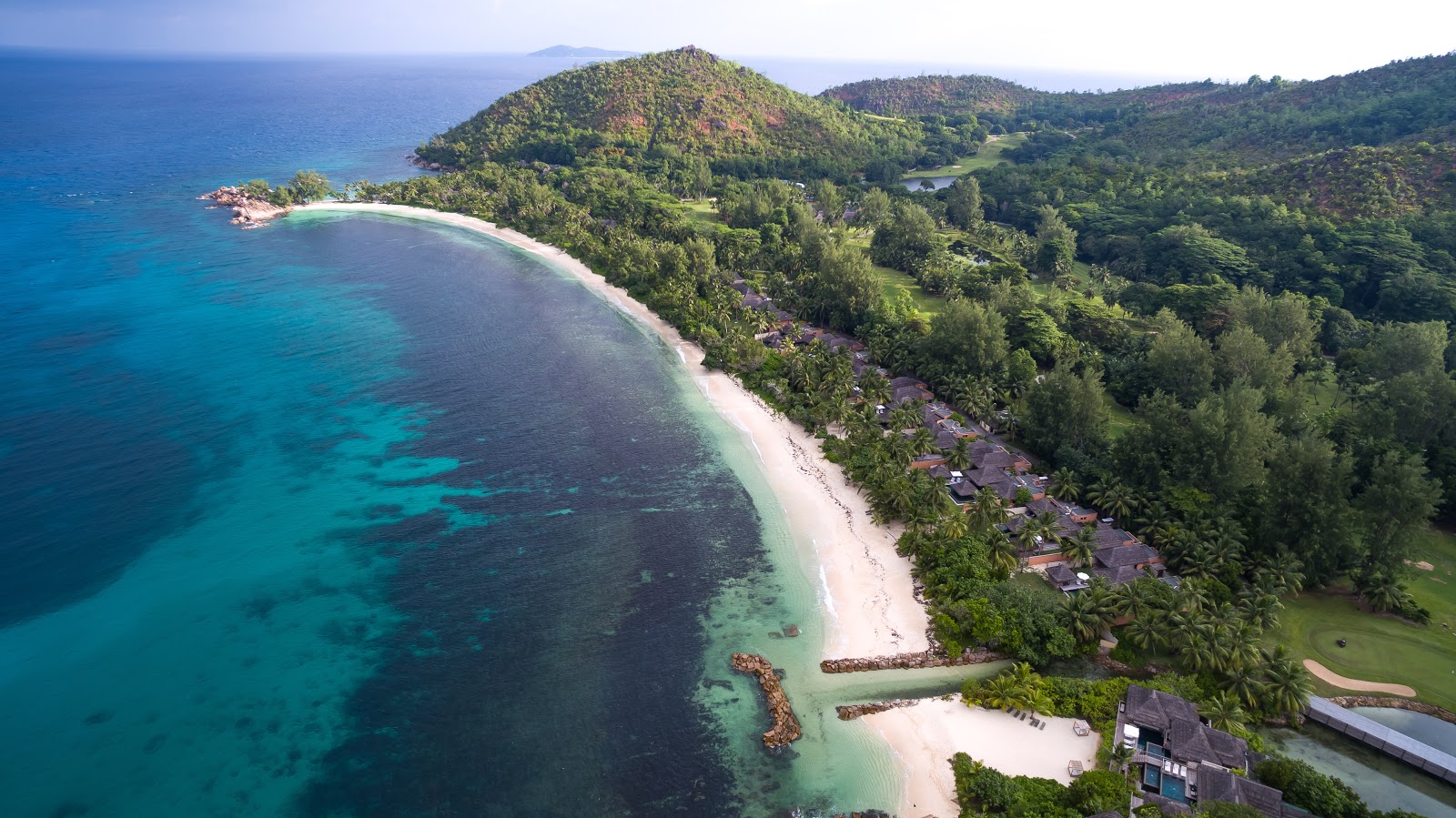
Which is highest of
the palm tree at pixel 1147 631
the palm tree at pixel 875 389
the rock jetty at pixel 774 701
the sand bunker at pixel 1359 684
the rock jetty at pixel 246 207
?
the rock jetty at pixel 246 207

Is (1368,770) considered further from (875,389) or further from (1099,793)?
(875,389)

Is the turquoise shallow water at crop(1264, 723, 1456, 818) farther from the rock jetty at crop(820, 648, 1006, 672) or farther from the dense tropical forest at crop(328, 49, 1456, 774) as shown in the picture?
the rock jetty at crop(820, 648, 1006, 672)

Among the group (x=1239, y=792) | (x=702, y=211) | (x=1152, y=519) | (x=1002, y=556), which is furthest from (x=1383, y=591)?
(x=702, y=211)

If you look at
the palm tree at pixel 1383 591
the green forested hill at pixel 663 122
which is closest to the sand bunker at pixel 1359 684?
the palm tree at pixel 1383 591

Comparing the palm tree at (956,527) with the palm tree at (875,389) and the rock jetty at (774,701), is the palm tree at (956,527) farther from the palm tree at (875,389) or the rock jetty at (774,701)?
the palm tree at (875,389)

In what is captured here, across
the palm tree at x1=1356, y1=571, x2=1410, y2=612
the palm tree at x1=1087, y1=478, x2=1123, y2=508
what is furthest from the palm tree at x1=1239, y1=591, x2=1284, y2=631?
the palm tree at x1=1087, y1=478, x2=1123, y2=508

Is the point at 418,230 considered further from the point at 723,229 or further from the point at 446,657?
the point at 446,657
